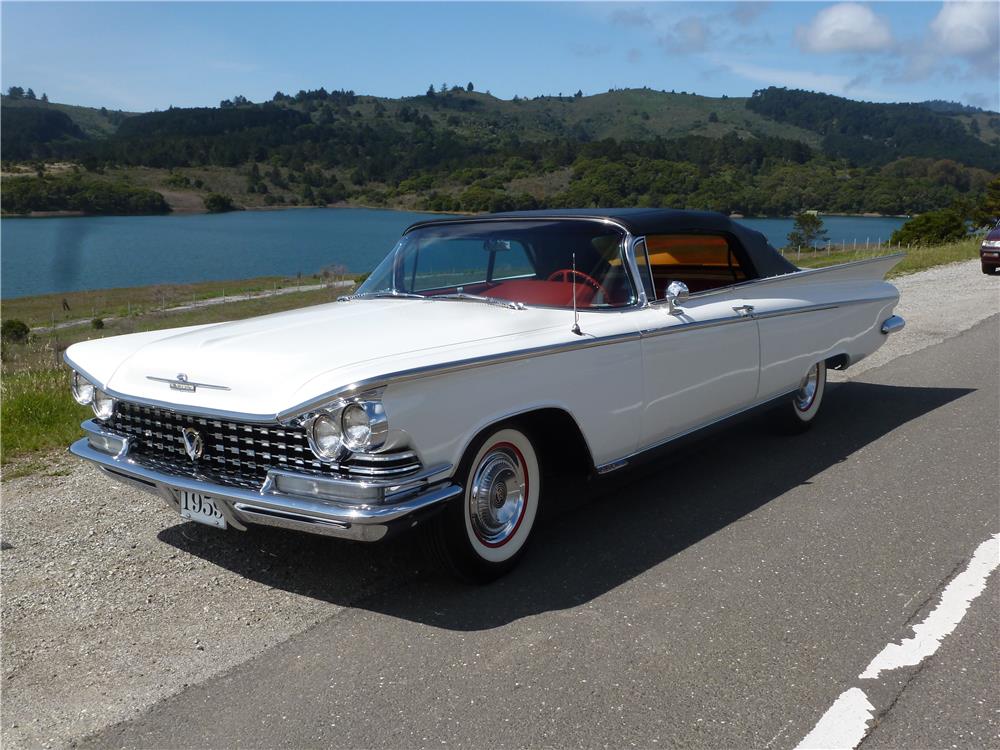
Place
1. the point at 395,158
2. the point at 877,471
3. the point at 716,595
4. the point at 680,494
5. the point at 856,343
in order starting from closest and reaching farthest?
the point at 716,595 < the point at 680,494 < the point at 877,471 < the point at 856,343 < the point at 395,158

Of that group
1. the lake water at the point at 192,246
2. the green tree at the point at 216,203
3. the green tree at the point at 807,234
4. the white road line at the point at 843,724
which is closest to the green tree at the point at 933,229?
the lake water at the point at 192,246

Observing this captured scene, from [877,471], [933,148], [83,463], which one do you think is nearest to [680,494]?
[877,471]

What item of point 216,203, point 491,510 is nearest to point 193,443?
point 491,510

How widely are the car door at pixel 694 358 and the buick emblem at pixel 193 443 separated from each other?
81.1 inches

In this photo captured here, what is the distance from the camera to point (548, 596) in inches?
143

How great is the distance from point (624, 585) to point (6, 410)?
4.93 m

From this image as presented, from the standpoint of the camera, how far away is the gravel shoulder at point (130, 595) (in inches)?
117

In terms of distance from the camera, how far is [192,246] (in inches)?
3391

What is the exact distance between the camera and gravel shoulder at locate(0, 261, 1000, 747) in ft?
9.72

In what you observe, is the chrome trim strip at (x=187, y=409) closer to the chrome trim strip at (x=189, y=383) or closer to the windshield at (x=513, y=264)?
the chrome trim strip at (x=189, y=383)

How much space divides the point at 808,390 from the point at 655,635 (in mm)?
3447

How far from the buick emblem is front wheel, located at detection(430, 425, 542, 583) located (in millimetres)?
989

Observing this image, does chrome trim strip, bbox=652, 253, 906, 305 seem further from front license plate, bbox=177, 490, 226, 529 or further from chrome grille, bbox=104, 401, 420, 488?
front license plate, bbox=177, 490, 226, 529

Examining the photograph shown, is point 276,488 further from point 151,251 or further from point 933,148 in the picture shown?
point 933,148
